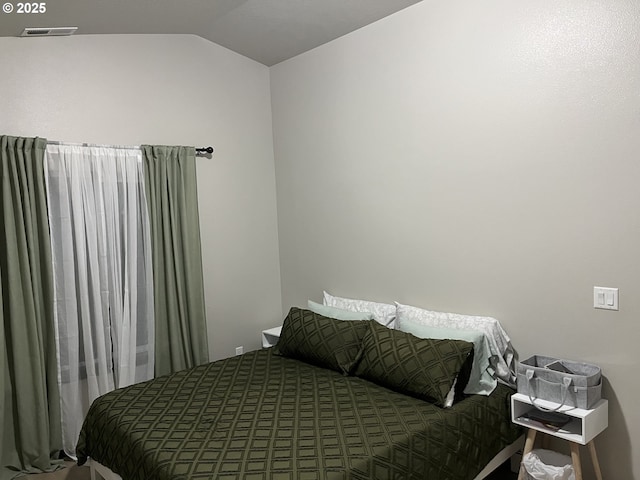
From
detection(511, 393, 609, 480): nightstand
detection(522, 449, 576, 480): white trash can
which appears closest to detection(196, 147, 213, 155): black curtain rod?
detection(511, 393, 609, 480): nightstand

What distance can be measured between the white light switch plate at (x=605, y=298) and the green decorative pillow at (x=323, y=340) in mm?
1238

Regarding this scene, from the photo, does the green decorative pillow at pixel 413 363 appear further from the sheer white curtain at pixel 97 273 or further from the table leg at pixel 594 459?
the sheer white curtain at pixel 97 273

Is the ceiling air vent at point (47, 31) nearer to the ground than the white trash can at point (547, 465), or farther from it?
farther from it

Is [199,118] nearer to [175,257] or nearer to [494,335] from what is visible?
[175,257]

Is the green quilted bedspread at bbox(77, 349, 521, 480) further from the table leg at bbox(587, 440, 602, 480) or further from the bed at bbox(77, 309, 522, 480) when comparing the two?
the table leg at bbox(587, 440, 602, 480)

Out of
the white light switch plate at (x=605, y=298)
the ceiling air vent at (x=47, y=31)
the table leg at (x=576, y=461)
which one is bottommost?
the table leg at (x=576, y=461)

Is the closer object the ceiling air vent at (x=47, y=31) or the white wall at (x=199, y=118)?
the ceiling air vent at (x=47, y=31)

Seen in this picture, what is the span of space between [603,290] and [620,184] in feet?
1.66

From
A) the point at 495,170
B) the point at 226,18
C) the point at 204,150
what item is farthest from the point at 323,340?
the point at 226,18

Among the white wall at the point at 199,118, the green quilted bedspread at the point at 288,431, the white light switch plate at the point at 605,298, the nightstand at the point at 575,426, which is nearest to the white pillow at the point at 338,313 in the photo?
the green quilted bedspread at the point at 288,431

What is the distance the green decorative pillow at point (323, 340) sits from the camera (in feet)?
10.0

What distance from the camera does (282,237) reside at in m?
4.34

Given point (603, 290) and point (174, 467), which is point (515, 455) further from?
point (174, 467)

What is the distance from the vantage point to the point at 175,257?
3684 mm
